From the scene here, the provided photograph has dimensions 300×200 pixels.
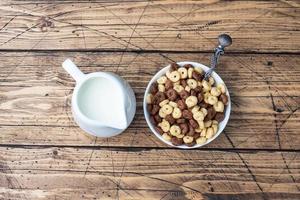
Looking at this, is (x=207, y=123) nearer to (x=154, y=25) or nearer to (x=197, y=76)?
(x=197, y=76)

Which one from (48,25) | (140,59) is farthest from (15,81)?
(140,59)

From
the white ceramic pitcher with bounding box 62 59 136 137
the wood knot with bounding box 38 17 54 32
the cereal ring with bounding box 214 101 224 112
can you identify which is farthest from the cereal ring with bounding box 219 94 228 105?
the wood knot with bounding box 38 17 54 32

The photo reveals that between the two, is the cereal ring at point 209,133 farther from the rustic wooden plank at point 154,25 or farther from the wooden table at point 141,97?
the rustic wooden plank at point 154,25

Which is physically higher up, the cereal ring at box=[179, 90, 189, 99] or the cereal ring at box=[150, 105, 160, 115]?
the cereal ring at box=[179, 90, 189, 99]

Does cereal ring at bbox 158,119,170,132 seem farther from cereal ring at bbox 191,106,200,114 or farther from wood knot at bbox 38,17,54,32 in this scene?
wood knot at bbox 38,17,54,32

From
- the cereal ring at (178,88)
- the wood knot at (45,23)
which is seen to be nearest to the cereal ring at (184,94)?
the cereal ring at (178,88)

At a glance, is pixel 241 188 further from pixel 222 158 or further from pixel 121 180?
pixel 121 180
